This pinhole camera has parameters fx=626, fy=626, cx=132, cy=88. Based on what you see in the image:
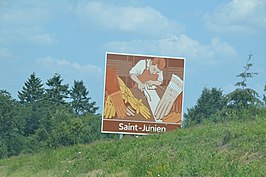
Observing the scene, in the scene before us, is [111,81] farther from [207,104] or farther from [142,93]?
[207,104]

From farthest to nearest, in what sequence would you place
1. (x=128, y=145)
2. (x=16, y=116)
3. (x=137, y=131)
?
(x=16, y=116)
(x=137, y=131)
(x=128, y=145)

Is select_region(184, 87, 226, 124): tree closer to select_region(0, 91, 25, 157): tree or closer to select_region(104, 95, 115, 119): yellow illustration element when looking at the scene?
select_region(0, 91, 25, 157): tree

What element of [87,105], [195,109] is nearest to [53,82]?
[87,105]

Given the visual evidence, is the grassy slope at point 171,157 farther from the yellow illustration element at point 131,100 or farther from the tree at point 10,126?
the tree at point 10,126

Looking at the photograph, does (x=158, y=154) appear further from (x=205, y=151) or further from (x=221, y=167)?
(x=221, y=167)

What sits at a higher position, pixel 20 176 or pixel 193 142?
pixel 193 142

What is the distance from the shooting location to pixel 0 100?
8750cm

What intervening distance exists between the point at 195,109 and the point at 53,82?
35426 millimetres

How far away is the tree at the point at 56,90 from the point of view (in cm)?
10769

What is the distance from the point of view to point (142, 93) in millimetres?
28984

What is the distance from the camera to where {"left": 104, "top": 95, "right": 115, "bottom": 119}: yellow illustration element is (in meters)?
28.7

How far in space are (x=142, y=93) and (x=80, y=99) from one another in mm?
82548

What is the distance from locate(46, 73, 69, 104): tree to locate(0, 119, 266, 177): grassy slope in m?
86.4

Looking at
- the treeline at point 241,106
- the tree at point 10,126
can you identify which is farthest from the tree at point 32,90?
the treeline at point 241,106
